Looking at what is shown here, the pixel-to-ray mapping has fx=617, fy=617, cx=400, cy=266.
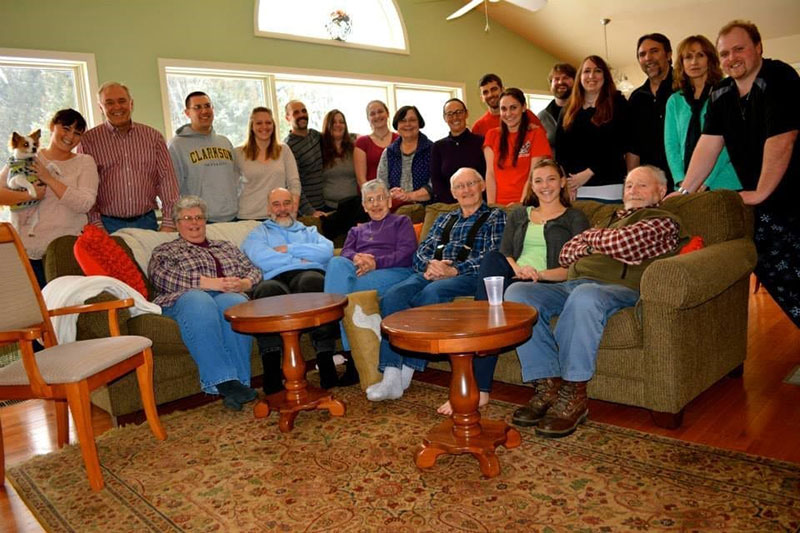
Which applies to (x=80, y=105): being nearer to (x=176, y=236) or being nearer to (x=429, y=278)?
(x=176, y=236)

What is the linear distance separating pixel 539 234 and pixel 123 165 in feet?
8.45

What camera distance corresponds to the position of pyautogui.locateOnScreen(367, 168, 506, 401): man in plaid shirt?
298 cm

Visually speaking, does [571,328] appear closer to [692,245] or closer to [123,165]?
[692,245]

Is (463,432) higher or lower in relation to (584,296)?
lower

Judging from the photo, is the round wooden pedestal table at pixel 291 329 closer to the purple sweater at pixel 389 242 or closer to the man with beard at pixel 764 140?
the purple sweater at pixel 389 242

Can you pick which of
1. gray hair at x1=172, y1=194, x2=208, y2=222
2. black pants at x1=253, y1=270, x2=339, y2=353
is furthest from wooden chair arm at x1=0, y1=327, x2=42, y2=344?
gray hair at x1=172, y1=194, x2=208, y2=222

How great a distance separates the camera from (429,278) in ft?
10.8

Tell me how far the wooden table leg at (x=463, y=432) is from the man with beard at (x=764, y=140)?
1571 millimetres

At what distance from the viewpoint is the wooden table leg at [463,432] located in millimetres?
2201

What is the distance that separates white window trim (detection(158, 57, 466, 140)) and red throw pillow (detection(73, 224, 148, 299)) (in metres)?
2.68

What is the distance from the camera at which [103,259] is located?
3.16 metres

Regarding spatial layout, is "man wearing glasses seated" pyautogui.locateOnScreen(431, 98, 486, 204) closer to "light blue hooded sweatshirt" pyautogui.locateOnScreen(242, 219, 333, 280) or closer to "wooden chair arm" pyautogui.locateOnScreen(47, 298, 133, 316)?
"light blue hooded sweatshirt" pyautogui.locateOnScreen(242, 219, 333, 280)

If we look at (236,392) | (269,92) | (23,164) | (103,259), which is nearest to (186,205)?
(103,259)

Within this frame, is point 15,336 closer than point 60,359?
Yes
